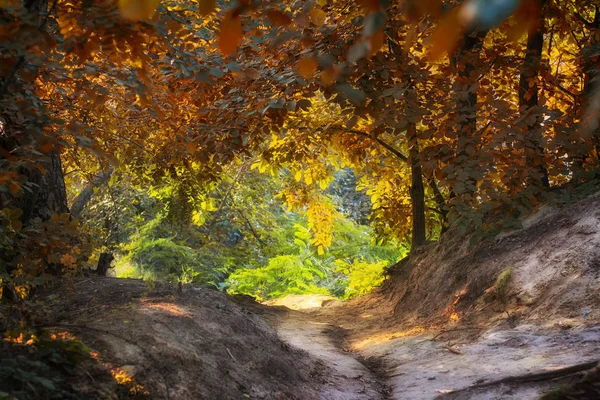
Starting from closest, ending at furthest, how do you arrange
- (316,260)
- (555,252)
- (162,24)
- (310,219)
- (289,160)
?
1. (162,24)
2. (555,252)
3. (289,160)
4. (310,219)
5. (316,260)

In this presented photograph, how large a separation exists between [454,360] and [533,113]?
298 cm

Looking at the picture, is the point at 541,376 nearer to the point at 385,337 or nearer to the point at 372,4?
the point at 372,4

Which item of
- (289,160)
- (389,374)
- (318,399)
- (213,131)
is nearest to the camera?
(318,399)

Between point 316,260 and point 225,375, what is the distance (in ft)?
41.4

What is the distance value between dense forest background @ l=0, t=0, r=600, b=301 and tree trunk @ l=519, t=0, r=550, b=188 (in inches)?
1.0

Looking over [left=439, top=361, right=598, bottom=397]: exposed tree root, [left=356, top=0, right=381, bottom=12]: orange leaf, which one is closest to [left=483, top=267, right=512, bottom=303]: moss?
[left=439, top=361, right=598, bottom=397]: exposed tree root

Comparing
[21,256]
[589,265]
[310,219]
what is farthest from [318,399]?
[310,219]

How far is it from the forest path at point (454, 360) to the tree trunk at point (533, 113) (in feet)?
6.78

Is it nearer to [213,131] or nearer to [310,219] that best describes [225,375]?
[213,131]

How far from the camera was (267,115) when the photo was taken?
5969mm

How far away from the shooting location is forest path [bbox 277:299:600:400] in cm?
378

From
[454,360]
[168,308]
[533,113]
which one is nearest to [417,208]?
[533,113]

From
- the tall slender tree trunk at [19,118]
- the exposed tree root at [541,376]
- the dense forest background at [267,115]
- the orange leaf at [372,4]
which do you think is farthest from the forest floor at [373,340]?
the orange leaf at [372,4]

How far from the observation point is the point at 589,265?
5.09 metres
